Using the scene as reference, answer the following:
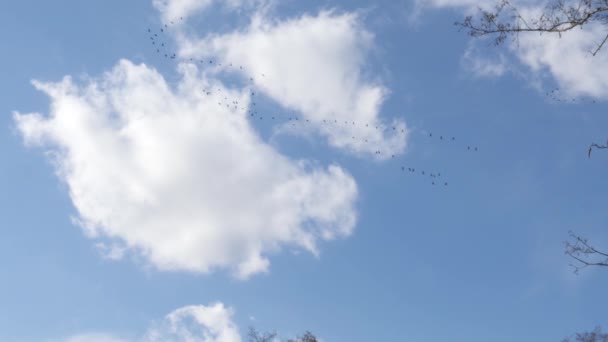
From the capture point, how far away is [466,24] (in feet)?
29.7

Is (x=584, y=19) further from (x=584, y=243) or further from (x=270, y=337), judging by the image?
(x=270, y=337)

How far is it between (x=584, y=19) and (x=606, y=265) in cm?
384

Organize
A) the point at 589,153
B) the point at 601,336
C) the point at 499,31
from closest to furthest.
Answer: the point at 589,153 < the point at 499,31 < the point at 601,336

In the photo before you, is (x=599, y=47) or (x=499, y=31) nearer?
(x=599, y=47)

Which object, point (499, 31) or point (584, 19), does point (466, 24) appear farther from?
point (584, 19)

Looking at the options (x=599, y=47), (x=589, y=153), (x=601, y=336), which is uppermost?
(x=601, y=336)

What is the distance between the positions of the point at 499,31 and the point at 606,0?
4.96 feet

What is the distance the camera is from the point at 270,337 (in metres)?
53.2

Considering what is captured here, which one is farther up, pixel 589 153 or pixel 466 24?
pixel 466 24

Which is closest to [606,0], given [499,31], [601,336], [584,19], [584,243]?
[584,19]

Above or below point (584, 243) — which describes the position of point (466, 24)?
above

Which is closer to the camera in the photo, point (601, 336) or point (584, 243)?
point (584, 243)

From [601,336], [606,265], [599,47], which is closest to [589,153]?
[599,47]

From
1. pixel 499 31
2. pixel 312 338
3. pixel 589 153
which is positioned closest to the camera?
pixel 589 153
